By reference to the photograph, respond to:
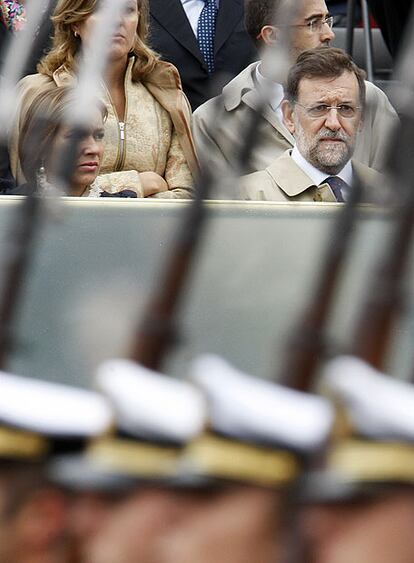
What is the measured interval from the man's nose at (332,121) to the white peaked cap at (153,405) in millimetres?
1595

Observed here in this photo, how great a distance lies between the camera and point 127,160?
10.3 ft

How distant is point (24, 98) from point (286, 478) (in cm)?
153

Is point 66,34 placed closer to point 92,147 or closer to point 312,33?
point 92,147

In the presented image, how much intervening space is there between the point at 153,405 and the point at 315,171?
5.16 feet

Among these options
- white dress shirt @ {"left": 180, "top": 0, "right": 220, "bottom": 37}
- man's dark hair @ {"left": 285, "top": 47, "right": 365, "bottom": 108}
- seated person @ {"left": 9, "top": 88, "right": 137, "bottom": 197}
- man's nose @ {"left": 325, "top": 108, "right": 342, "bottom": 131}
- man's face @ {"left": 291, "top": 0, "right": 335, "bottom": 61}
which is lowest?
seated person @ {"left": 9, "top": 88, "right": 137, "bottom": 197}

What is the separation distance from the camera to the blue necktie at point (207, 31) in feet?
12.7

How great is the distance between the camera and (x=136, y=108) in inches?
125

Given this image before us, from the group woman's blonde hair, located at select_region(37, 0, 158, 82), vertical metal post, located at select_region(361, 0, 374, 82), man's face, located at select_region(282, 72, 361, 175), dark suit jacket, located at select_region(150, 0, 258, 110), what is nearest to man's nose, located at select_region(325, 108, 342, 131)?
man's face, located at select_region(282, 72, 361, 175)

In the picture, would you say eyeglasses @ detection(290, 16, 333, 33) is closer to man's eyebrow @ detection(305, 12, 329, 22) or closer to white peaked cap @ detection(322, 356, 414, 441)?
man's eyebrow @ detection(305, 12, 329, 22)

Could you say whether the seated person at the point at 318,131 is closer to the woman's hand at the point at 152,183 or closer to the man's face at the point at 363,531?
the woman's hand at the point at 152,183

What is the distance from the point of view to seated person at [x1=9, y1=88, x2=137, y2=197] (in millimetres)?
1596

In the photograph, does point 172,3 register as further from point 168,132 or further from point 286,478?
point 286,478

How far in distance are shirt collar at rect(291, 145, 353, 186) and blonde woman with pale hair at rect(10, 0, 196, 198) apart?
24 cm

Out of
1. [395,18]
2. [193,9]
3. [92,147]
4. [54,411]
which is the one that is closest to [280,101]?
[92,147]
